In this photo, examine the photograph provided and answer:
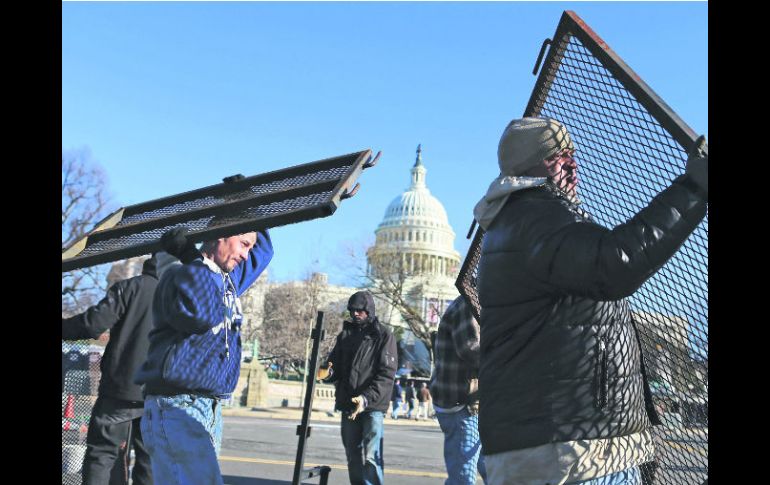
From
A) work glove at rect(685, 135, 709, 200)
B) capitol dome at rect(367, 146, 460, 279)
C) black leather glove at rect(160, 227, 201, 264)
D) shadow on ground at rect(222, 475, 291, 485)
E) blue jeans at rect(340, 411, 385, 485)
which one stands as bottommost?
shadow on ground at rect(222, 475, 291, 485)

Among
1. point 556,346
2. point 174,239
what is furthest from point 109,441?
point 556,346

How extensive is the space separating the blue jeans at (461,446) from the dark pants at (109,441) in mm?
1959

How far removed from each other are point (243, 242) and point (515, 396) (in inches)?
73.5

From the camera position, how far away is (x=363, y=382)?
6.42 m

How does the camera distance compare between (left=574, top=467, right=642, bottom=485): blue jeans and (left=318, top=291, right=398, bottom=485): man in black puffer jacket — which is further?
(left=318, top=291, right=398, bottom=485): man in black puffer jacket

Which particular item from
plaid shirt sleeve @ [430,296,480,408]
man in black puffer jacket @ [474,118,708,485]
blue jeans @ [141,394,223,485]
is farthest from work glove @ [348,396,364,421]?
man in black puffer jacket @ [474,118,708,485]

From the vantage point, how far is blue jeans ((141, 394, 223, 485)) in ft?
11.0

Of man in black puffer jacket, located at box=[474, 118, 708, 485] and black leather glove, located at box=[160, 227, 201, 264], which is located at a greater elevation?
black leather glove, located at box=[160, 227, 201, 264]

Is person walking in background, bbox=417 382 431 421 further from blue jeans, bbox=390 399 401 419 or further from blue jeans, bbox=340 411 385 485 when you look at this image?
blue jeans, bbox=340 411 385 485

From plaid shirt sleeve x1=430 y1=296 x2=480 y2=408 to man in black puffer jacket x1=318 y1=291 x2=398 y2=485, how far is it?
3.76 ft

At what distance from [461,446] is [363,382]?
148 cm

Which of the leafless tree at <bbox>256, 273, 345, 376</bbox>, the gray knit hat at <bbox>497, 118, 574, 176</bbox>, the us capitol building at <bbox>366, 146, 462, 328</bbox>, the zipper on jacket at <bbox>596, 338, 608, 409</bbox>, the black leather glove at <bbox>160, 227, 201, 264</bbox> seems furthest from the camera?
the us capitol building at <bbox>366, 146, 462, 328</bbox>
